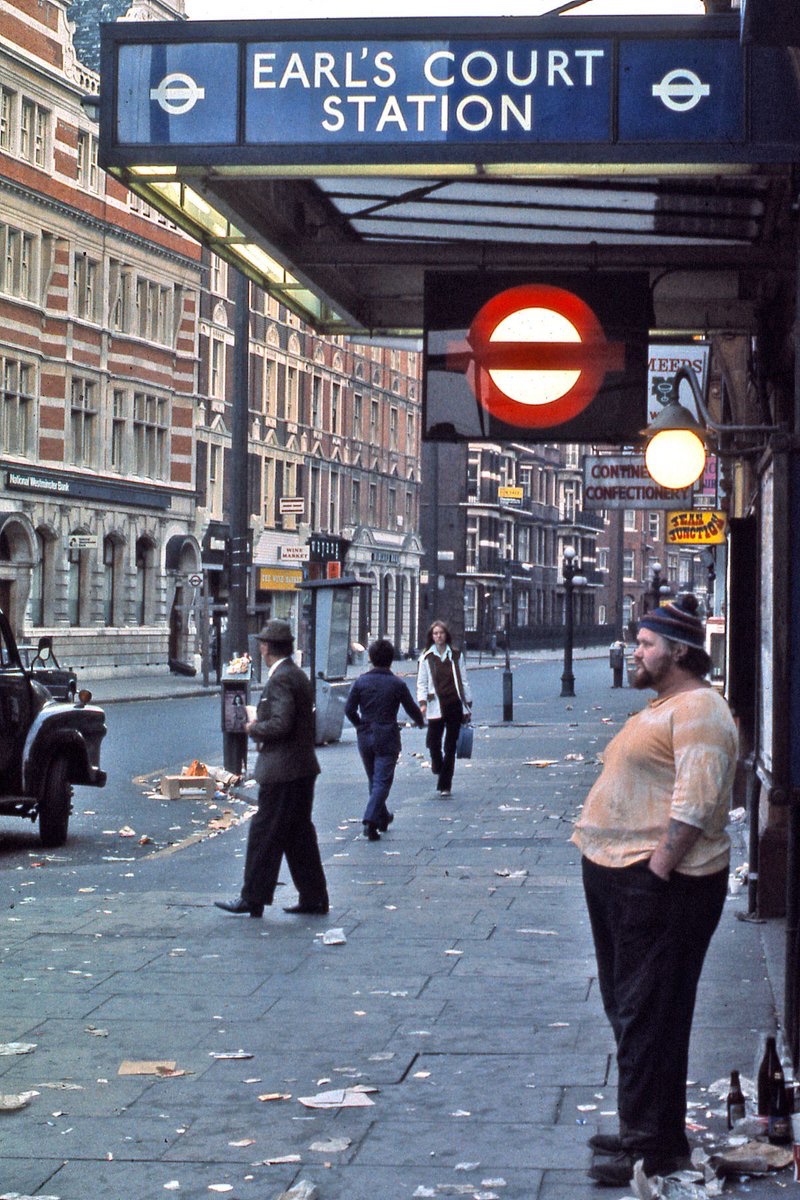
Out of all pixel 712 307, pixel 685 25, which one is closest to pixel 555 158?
pixel 685 25

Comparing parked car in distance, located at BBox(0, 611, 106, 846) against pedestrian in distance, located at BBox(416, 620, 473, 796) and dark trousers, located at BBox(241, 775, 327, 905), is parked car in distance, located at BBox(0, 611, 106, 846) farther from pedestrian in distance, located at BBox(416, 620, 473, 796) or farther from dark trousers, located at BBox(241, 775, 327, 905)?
pedestrian in distance, located at BBox(416, 620, 473, 796)

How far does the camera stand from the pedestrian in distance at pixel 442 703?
19.6 m

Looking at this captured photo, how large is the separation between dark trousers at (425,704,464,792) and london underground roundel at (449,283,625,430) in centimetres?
1056

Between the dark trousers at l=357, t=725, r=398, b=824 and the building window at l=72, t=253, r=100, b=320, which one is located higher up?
the building window at l=72, t=253, r=100, b=320

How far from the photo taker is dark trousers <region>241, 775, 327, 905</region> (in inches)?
440

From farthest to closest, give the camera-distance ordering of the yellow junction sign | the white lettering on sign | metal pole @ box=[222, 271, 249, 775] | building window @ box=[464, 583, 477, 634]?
1. building window @ box=[464, 583, 477, 634]
2. the yellow junction sign
3. metal pole @ box=[222, 271, 249, 775]
4. the white lettering on sign

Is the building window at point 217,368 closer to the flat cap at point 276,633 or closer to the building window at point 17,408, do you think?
the building window at point 17,408

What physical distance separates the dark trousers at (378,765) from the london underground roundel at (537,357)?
22.2 feet

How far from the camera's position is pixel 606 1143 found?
19.5ft

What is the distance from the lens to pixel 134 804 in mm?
19438

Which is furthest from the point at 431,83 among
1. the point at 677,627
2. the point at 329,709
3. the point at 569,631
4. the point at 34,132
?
the point at 34,132

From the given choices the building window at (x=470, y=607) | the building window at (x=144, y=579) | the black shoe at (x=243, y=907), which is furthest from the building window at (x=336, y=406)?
the black shoe at (x=243, y=907)

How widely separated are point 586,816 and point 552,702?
3733 cm

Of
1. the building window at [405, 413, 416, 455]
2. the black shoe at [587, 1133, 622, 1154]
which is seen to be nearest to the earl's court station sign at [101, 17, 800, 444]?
the black shoe at [587, 1133, 622, 1154]
